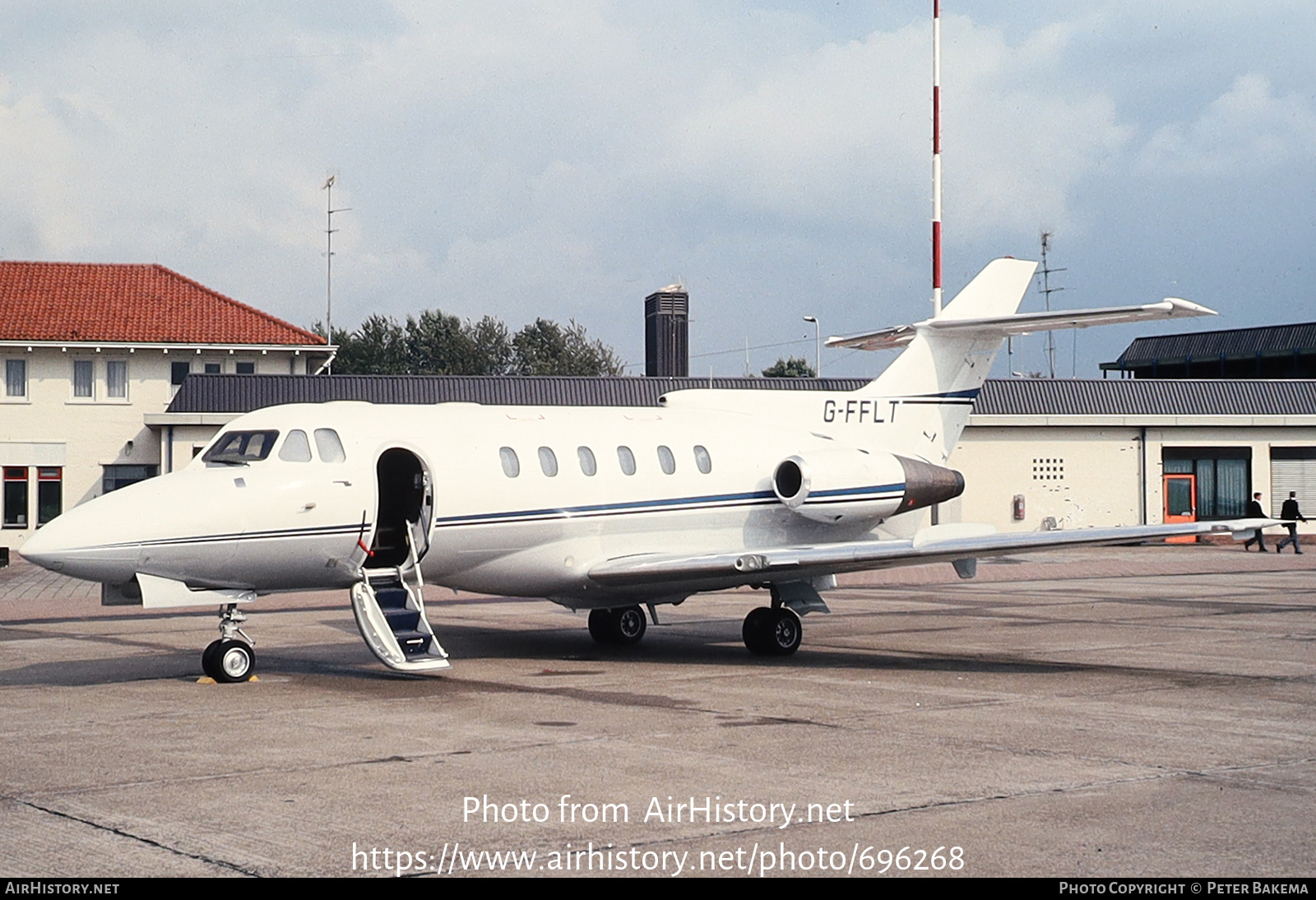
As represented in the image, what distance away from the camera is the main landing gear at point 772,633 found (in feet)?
58.2

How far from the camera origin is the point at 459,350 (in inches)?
4114

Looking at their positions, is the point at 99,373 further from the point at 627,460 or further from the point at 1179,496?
the point at 1179,496

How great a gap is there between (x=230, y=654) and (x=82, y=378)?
29.8 metres

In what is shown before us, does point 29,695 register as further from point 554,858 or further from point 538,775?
point 554,858

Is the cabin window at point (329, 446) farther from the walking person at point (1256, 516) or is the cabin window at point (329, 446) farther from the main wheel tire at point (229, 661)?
the walking person at point (1256, 516)

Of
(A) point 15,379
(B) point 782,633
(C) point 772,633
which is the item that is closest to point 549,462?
(C) point 772,633

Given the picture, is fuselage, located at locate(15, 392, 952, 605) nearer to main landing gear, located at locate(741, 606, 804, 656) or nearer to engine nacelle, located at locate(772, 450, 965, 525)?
engine nacelle, located at locate(772, 450, 965, 525)

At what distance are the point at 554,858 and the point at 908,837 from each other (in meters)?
1.95

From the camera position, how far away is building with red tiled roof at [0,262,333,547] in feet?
134

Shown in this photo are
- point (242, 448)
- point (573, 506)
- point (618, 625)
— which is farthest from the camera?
point (618, 625)

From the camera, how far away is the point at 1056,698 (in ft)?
44.9

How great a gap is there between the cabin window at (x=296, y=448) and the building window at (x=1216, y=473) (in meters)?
36.0

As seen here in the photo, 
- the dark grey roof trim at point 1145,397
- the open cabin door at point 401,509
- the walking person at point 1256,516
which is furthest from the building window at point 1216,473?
the open cabin door at point 401,509

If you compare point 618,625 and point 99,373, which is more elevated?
point 99,373
